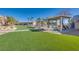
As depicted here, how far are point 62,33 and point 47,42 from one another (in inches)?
12.9

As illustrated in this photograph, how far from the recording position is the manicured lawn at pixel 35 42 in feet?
10.6

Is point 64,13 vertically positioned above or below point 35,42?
above

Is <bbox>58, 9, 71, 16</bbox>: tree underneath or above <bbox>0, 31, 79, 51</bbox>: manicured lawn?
above

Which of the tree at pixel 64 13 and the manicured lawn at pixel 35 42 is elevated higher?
the tree at pixel 64 13

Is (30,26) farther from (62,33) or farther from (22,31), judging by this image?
(62,33)

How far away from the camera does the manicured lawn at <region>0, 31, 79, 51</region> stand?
10.6 ft

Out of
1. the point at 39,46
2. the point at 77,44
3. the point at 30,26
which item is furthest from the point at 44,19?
the point at 77,44

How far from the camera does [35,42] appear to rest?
10.7ft
